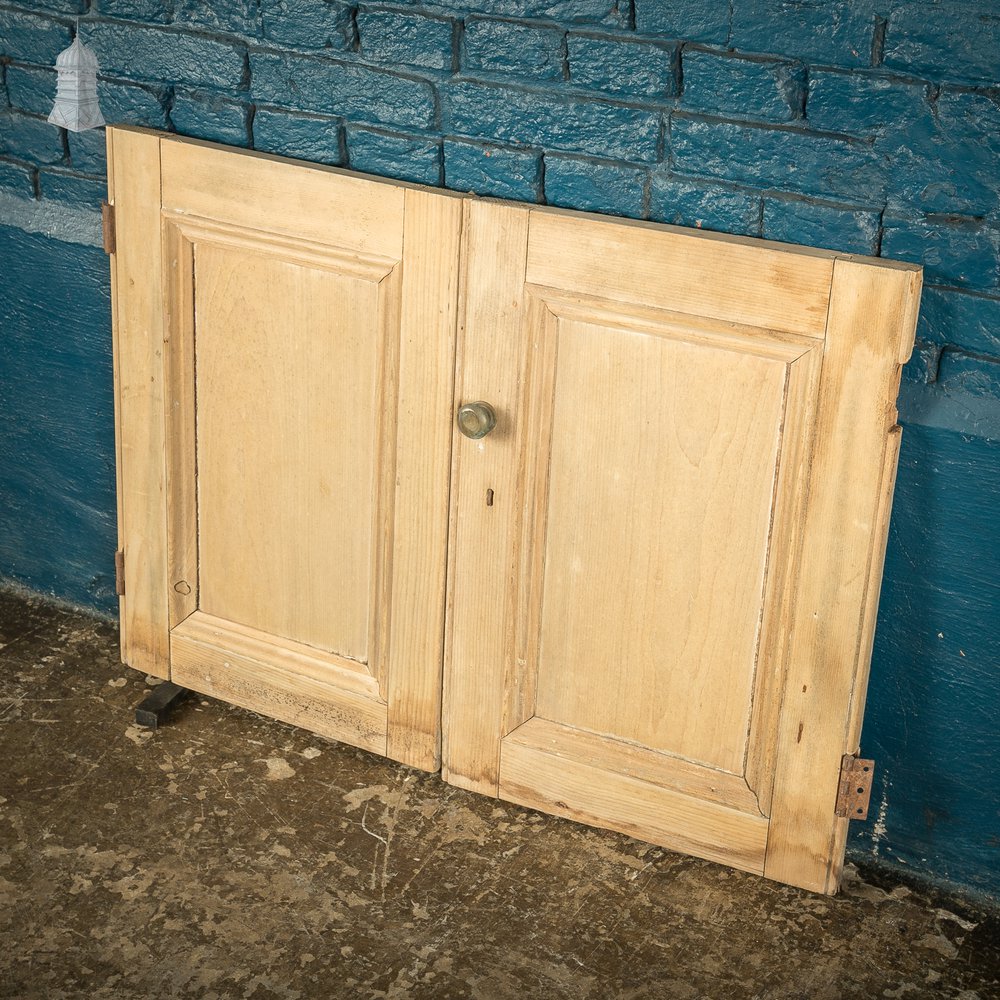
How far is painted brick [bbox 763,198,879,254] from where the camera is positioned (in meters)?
2.46

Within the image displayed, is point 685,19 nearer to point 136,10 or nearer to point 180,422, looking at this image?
point 136,10

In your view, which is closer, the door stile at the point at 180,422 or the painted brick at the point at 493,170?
the painted brick at the point at 493,170

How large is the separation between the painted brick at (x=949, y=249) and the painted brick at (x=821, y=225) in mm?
29

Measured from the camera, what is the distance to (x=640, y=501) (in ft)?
8.84

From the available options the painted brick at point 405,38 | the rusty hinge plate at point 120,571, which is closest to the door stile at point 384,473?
the painted brick at point 405,38

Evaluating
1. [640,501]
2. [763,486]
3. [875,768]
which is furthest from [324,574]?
[875,768]

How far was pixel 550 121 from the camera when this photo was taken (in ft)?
8.68

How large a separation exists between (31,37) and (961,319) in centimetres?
198

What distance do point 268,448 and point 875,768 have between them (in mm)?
1360

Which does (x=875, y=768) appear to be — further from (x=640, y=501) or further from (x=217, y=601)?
(x=217, y=601)

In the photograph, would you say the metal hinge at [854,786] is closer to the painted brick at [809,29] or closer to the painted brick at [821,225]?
the painted brick at [821,225]

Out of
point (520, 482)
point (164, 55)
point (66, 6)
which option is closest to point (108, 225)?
point (164, 55)

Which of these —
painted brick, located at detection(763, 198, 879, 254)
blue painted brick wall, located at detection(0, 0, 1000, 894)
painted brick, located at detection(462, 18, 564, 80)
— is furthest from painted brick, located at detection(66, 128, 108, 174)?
painted brick, located at detection(763, 198, 879, 254)

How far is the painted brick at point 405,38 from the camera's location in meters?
2.68
